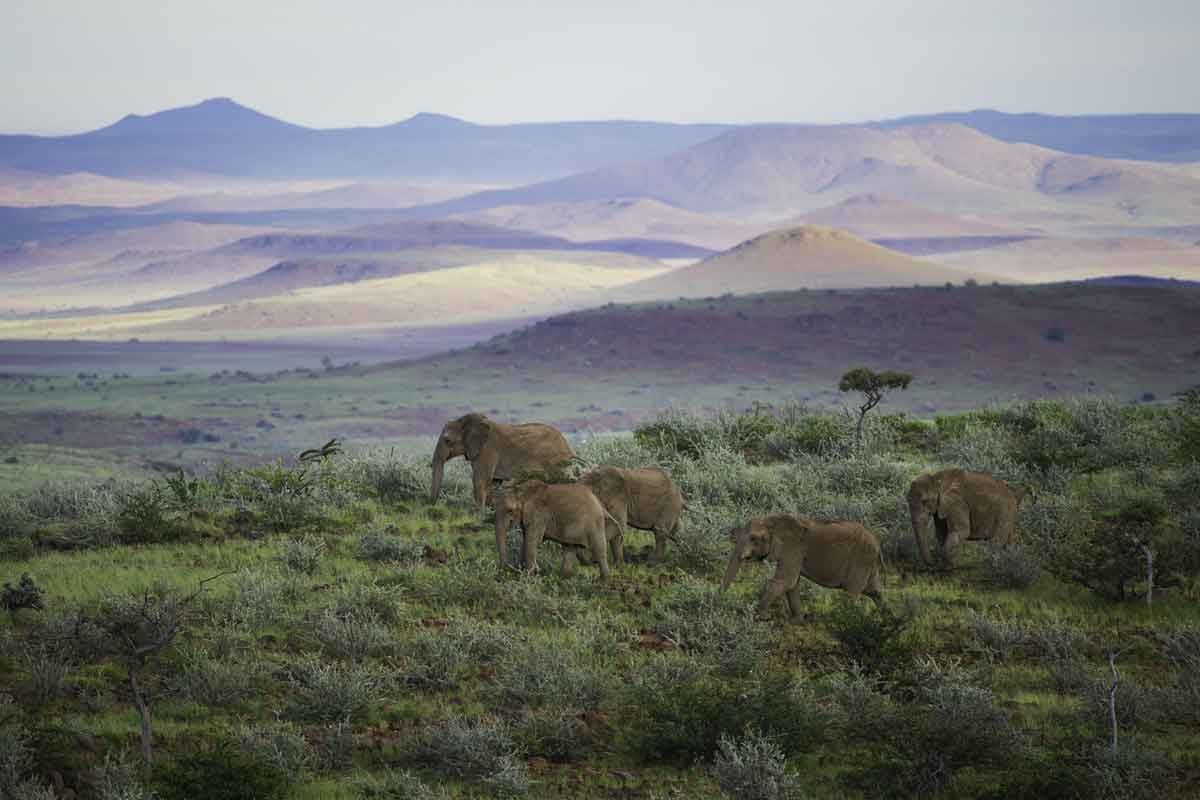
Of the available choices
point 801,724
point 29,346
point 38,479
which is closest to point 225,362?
point 29,346

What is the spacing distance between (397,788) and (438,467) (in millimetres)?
7675

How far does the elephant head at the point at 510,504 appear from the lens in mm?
11258

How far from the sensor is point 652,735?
820 centimetres

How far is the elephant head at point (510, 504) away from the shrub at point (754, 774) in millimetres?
4014

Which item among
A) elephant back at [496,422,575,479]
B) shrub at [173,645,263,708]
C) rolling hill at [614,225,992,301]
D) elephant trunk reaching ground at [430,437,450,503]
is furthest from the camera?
rolling hill at [614,225,992,301]

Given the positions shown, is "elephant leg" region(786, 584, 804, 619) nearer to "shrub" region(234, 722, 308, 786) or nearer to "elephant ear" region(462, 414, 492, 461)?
"shrub" region(234, 722, 308, 786)

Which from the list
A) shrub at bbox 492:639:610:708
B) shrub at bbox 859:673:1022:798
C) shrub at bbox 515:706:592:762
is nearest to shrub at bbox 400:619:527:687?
shrub at bbox 492:639:610:708

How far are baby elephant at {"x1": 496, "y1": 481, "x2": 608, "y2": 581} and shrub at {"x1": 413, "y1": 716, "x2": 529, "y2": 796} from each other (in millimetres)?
3075

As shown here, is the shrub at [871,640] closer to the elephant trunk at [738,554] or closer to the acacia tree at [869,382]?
the elephant trunk at [738,554]

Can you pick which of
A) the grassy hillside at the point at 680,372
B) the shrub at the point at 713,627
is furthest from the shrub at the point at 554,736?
the grassy hillside at the point at 680,372

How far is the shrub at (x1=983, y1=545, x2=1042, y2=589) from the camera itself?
1177 cm

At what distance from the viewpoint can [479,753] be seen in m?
7.94

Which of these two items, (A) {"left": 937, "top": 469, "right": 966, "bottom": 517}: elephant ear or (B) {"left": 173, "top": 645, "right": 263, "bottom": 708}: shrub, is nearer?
(B) {"left": 173, "top": 645, "right": 263, "bottom": 708}: shrub

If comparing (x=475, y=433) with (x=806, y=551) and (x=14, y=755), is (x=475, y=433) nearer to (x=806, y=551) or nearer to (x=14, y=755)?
(x=806, y=551)
